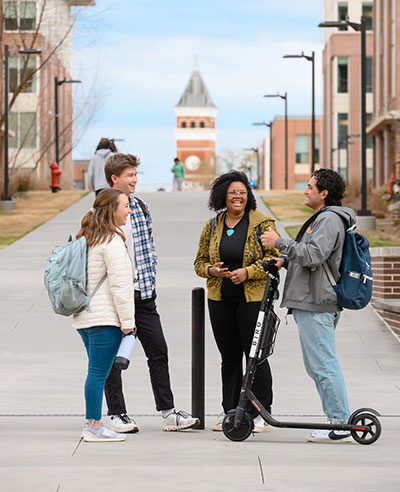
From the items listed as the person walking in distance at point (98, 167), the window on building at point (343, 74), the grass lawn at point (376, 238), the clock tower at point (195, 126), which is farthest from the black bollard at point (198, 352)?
the clock tower at point (195, 126)

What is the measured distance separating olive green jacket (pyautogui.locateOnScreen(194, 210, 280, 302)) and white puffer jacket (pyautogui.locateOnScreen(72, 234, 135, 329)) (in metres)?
0.72

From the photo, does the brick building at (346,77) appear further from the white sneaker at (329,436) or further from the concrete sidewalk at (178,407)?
the white sneaker at (329,436)

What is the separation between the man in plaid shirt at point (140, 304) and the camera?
7461mm

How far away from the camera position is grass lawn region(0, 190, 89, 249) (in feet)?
86.9

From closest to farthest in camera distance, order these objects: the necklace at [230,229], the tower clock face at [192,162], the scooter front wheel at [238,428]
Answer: the scooter front wheel at [238,428] → the necklace at [230,229] → the tower clock face at [192,162]

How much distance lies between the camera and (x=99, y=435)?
7.11m

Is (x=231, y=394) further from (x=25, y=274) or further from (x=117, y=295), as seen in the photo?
(x=25, y=274)

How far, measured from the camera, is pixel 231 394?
25.3 ft

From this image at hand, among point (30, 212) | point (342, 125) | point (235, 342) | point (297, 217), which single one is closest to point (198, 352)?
point (235, 342)

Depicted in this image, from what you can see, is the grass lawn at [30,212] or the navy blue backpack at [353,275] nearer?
the navy blue backpack at [353,275]

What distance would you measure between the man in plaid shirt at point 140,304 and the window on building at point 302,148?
303 feet

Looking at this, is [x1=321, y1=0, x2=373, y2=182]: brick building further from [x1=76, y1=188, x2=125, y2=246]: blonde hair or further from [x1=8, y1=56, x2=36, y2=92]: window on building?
[x1=76, y1=188, x2=125, y2=246]: blonde hair

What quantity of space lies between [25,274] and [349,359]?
8.32 m

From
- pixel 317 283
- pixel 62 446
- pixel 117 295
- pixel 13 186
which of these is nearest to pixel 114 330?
pixel 117 295
